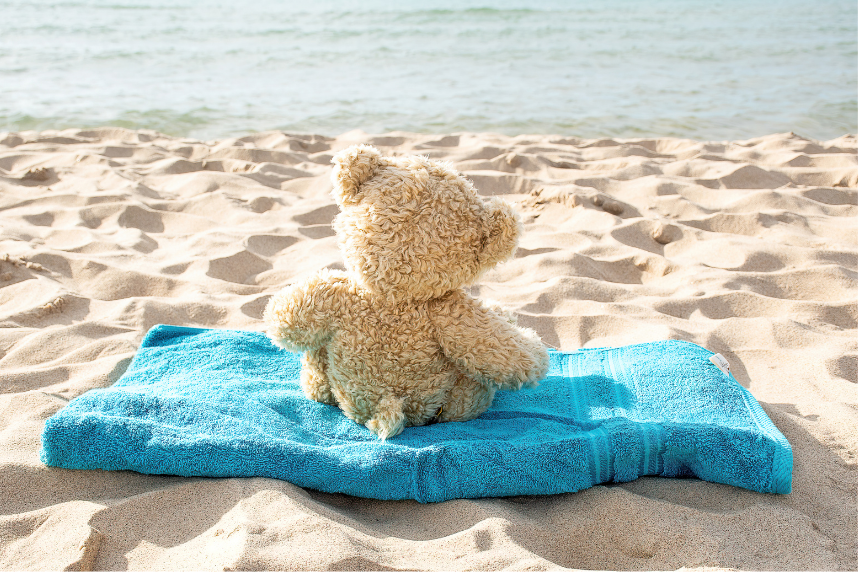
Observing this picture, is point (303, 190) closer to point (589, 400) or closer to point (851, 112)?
point (589, 400)

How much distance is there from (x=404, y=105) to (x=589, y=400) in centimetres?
726

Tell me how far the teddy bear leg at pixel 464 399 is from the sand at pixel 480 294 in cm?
34

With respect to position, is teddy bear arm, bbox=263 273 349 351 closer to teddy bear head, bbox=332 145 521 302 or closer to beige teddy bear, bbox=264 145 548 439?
beige teddy bear, bbox=264 145 548 439

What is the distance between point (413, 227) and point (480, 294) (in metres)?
1.46

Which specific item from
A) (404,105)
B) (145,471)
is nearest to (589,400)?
(145,471)

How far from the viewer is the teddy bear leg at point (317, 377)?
6.90 feet

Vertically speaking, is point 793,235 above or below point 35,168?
below

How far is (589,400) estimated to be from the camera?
220 centimetres

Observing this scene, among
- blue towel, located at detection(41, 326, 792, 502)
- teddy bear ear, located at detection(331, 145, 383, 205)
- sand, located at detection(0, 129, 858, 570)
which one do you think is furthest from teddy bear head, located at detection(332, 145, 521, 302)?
sand, located at detection(0, 129, 858, 570)

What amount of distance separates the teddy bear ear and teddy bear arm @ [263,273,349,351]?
0.89ft

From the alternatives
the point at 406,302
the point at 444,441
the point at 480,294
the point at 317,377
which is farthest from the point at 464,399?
the point at 480,294

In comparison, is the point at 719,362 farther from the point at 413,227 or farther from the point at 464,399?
the point at 413,227

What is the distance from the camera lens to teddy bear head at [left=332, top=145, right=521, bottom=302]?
1.83 meters

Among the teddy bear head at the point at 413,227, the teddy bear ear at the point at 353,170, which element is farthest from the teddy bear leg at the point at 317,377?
the teddy bear ear at the point at 353,170
